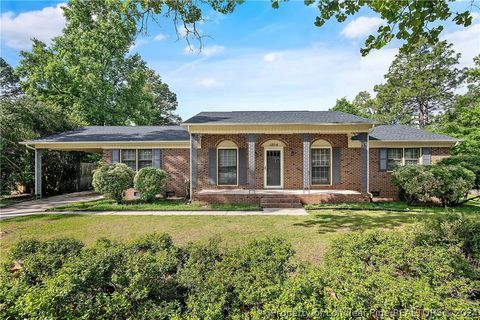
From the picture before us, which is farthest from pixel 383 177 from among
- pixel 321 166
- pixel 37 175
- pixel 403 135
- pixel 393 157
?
pixel 37 175

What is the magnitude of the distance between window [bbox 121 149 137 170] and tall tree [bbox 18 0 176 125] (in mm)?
11127

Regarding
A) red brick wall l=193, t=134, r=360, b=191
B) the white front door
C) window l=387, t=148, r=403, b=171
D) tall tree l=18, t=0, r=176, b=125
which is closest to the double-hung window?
red brick wall l=193, t=134, r=360, b=191

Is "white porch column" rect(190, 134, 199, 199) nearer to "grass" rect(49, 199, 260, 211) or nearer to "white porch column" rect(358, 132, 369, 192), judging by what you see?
"grass" rect(49, 199, 260, 211)

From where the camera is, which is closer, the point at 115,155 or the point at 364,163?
the point at 364,163

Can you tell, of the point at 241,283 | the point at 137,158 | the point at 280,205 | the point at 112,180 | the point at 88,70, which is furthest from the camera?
the point at 88,70

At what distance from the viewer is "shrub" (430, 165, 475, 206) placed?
10.0m

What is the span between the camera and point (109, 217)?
8812 millimetres

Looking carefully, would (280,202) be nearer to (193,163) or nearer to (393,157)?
(193,163)

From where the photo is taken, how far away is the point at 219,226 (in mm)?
7387

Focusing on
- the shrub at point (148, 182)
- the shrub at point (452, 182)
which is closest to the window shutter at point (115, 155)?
the shrub at point (148, 182)

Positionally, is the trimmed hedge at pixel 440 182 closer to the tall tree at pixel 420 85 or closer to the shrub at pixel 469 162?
the shrub at pixel 469 162

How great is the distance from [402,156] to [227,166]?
31.4 feet

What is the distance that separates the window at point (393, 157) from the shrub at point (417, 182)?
5.63ft

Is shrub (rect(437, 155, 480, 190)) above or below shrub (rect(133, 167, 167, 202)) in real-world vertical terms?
above
